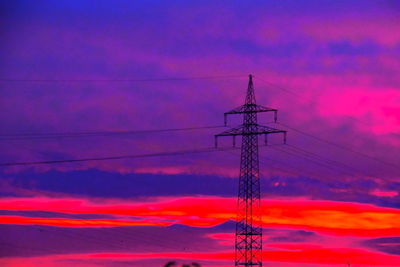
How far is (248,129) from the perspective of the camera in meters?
98.2

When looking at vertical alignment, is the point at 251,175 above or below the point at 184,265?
above

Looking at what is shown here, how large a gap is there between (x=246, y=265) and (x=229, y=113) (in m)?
12.4

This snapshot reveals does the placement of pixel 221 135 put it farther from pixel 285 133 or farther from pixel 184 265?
pixel 184 265

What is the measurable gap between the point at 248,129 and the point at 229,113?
2.13m

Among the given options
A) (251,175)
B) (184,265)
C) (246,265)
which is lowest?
(184,265)

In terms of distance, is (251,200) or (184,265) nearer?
(184,265)

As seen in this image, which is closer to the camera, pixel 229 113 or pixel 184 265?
pixel 184 265

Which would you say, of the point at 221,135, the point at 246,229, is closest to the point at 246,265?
the point at 246,229

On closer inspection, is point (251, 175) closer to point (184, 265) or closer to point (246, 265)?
point (246, 265)

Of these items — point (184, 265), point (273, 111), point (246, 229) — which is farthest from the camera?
point (246, 229)

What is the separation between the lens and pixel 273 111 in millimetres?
94312

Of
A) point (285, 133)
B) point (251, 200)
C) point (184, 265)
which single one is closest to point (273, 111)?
point (285, 133)

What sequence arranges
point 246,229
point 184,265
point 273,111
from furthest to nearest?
point 246,229, point 273,111, point 184,265

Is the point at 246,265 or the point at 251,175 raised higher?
the point at 251,175
